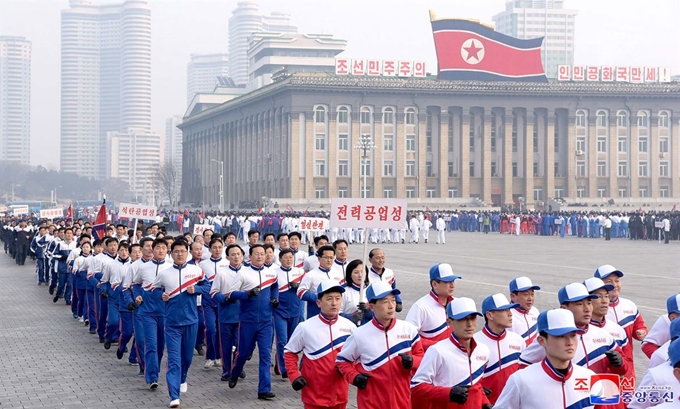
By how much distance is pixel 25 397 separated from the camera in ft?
37.2

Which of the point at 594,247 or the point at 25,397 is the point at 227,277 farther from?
the point at 594,247

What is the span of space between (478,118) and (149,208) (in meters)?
69.2

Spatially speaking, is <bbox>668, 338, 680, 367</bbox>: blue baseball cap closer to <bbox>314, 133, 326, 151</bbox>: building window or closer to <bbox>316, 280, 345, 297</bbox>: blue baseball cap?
<bbox>316, 280, 345, 297</bbox>: blue baseball cap

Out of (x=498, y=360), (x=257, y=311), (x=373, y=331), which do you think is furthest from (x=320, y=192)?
(x=498, y=360)

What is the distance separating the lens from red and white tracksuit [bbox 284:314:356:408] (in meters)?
7.79

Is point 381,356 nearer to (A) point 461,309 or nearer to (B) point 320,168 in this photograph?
(A) point 461,309

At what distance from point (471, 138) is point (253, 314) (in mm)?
78069

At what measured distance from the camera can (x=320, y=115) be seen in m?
84.2

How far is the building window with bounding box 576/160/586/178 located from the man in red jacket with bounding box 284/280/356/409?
8311 centimetres

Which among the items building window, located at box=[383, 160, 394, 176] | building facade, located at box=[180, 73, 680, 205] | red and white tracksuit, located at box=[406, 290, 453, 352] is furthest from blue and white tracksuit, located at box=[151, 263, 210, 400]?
building window, located at box=[383, 160, 394, 176]

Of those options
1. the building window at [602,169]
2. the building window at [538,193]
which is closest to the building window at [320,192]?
the building window at [538,193]

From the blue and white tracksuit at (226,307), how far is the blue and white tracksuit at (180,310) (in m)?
0.25

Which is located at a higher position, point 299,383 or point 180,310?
point 180,310

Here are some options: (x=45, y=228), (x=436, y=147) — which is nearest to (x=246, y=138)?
(x=436, y=147)
